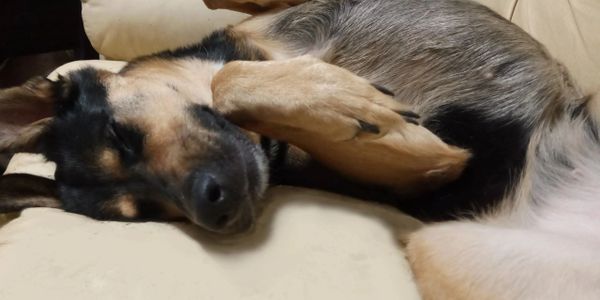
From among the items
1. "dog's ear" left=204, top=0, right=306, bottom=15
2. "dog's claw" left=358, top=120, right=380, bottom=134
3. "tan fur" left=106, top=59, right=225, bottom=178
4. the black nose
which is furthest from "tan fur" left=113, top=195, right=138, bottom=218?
"dog's ear" left=204, top=0, right=306, bottom=15

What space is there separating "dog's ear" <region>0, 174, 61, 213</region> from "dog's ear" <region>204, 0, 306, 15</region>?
69cm

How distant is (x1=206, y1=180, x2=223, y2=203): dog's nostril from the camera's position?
3.50 ft

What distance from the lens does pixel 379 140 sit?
1146 mm

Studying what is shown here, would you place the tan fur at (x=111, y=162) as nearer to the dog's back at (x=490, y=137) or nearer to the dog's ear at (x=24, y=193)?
the dog's ear at (x=24, y=193)

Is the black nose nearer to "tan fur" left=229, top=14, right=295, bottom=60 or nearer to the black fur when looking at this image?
the black fur

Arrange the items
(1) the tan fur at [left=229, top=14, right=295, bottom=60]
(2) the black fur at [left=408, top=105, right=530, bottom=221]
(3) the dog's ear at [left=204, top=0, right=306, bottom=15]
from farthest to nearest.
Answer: (3) the dog's ear at [left=204, top=0, right=306, bottom=15] → (1) the tan fur at [left=229, top=14, right=295, bottom=60] → (2) the black fur at [left=408, top=105, right=530, bottom=221]

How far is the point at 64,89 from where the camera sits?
1.42 m

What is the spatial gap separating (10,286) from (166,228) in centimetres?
28

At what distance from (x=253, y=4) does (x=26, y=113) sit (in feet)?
2.15

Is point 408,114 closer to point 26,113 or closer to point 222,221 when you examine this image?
point 222,221

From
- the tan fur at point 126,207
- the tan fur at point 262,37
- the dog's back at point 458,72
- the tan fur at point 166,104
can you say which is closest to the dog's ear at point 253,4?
the tan fur at point 262,37

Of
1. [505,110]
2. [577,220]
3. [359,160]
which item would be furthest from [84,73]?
[577,220]

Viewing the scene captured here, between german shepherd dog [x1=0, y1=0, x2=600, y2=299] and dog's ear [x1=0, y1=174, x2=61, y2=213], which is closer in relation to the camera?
german shepherd dog [x1=0, y1=0, x2=600, y2=299]

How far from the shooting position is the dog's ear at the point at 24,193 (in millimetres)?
1339
